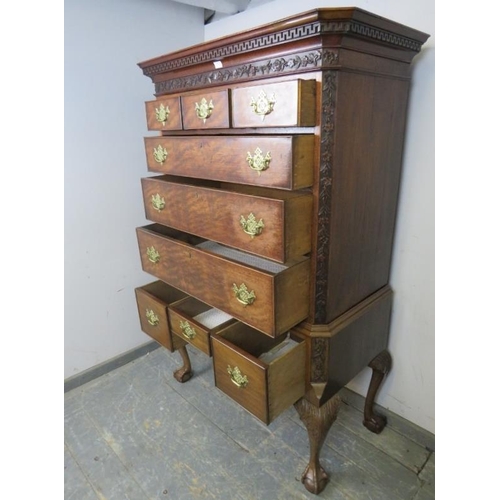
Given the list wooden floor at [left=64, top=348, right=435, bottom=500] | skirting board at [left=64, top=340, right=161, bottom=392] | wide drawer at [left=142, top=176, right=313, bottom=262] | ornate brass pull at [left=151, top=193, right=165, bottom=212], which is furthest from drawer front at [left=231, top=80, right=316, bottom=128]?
skirting board at [left=64, top=340, right=161, bottom=392]

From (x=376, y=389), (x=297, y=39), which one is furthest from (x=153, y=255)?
(x=376, y=389)

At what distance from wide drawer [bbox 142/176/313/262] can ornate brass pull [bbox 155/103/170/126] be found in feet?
0.62

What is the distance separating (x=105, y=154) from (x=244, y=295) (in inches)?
37.4

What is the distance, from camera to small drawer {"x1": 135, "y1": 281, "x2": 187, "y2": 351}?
4.10ft

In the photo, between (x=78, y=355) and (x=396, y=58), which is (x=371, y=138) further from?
(x=78, y=355)

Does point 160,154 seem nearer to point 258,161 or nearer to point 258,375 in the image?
point 258,161

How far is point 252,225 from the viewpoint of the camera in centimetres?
84

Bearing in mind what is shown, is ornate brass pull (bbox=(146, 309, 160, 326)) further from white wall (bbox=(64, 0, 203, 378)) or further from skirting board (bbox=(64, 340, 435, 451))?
skirting board (bbox=(64, 340, 435, 451))

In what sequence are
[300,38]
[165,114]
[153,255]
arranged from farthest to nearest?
1. [153,255]
2. [165,114]
3. [300,38]

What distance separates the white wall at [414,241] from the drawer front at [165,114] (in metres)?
0.59

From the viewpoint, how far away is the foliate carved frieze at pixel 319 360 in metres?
0.95
